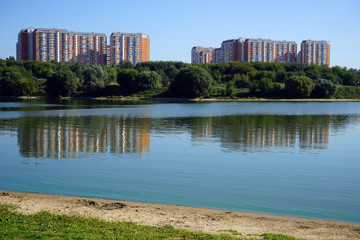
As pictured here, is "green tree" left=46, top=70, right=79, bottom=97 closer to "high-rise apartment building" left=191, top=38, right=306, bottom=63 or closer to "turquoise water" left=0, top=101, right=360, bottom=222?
"turquoise water" left=0, top=101, right=360, bottom=222

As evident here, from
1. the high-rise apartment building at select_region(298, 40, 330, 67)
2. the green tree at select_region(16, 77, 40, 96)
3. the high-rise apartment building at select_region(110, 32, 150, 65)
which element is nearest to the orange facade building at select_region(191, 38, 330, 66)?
the high-rise apartment building at select_region(298, 40, 330, 67)

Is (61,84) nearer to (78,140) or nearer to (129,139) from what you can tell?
(78,140)

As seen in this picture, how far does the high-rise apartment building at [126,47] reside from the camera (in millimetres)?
180250

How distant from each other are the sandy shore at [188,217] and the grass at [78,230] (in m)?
0.53

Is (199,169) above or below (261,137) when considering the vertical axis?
below

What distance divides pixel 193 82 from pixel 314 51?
113 m

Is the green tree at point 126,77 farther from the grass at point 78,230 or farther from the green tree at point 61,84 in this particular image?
the grass at point 78,230

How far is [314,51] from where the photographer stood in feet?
627

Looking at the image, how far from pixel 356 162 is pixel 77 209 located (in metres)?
13.3

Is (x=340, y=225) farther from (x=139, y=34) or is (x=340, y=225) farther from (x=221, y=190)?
(x=139, y=34)

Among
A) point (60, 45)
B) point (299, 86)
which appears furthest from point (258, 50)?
point (60, 45)

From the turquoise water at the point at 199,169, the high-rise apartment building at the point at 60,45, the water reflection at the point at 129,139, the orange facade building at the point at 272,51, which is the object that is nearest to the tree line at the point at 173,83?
the high-rise apartment building at the point at 60,45

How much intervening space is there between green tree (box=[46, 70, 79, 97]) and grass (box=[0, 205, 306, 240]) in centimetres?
10036

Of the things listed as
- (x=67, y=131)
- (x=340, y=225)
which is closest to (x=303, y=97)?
(x=67, y=131)
